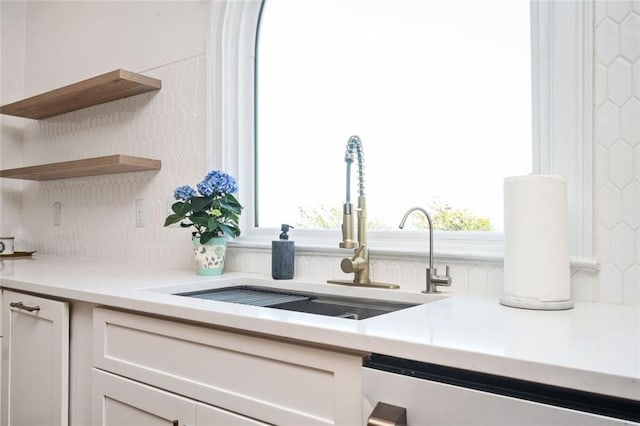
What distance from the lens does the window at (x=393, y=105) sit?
4.91 ft

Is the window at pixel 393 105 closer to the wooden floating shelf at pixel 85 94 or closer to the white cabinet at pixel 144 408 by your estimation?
the wooden floating shelf at pixel 85 94

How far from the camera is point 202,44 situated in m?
2.13

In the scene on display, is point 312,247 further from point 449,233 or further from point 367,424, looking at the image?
point 367,424

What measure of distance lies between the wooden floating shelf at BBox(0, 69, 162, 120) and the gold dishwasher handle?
190 cm

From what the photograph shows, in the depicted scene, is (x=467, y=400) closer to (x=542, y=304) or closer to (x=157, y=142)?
(x=542, y=304)

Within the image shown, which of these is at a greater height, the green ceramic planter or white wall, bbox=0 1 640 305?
white wall, bbox=0 1 640 305

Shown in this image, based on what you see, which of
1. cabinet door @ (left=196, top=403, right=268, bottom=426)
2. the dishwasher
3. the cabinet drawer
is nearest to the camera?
the dishwasher

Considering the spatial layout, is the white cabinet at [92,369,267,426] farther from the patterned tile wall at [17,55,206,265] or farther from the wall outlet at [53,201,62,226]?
the wall outlet at [53,201,62,226]

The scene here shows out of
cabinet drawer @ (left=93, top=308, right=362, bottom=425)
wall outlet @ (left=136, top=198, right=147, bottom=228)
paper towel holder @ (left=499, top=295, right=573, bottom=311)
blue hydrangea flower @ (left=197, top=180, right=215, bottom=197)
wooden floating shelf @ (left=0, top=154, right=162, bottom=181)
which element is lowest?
cabinet drawer @ (left=93, top=308, right=362, bottom=425)

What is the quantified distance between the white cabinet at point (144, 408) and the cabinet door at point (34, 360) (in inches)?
7.4

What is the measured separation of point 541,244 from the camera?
109cm

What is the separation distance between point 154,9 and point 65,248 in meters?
1.43

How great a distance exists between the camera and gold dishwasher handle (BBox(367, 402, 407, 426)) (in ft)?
2.58

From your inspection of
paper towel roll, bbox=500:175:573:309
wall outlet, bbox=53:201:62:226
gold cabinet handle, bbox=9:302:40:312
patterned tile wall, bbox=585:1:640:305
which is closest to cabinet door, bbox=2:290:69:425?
gold cabinet handle, bbox=9:302:40:312
